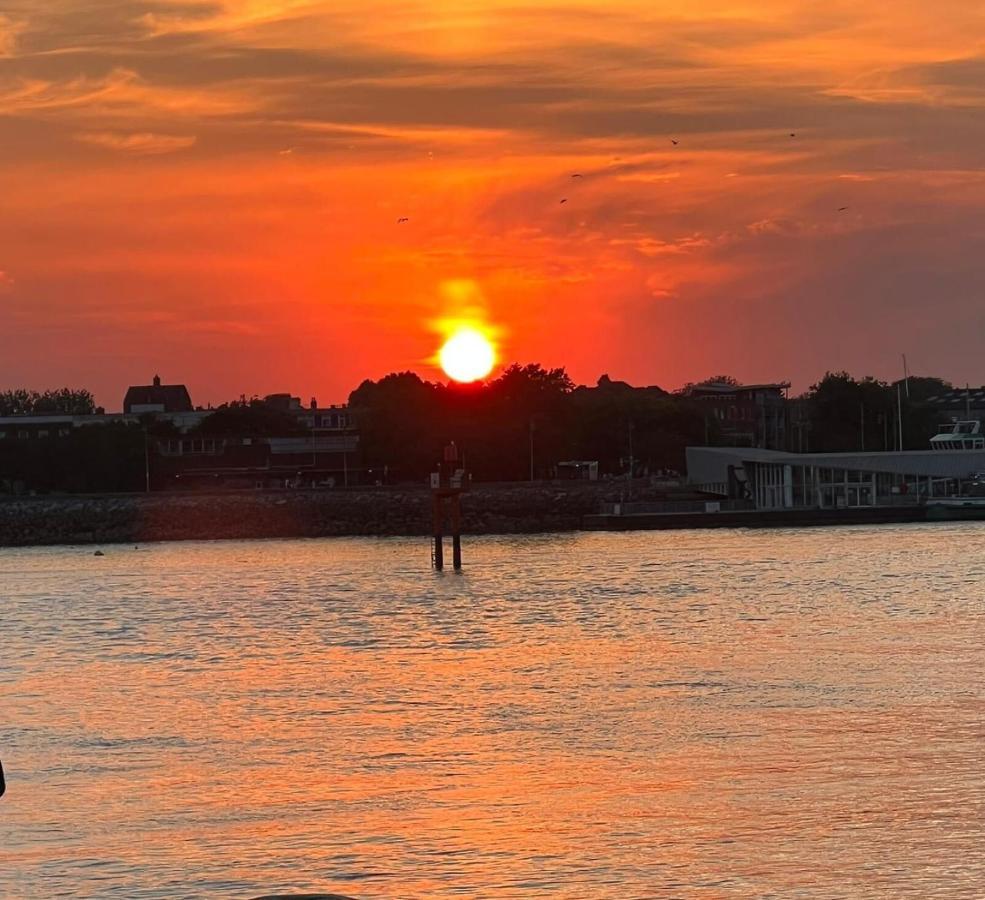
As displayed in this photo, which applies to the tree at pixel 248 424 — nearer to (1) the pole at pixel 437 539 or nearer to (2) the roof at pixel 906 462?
(2) the roof at pixel 906 462

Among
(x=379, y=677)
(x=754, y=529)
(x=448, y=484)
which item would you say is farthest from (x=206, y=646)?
(x=754, y=529)

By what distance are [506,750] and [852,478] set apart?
110930mm

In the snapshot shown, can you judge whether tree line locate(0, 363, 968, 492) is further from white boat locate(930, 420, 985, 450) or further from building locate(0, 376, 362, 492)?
white boat locate(930, 420, 985, 450)

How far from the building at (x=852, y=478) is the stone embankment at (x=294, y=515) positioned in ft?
43.3

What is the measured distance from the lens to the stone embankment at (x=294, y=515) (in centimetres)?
13725

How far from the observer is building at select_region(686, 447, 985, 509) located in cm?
12769

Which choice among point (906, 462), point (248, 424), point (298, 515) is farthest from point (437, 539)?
point (248, 424)

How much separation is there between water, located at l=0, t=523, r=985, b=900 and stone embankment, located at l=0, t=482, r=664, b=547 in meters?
83.5

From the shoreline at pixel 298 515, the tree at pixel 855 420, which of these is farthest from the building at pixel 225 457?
the tree at pixel 855 420

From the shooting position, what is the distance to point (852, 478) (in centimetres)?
13150

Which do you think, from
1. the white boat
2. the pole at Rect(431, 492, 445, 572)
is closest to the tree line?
the white boat

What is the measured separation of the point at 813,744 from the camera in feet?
75.9

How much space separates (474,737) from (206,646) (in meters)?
18.4

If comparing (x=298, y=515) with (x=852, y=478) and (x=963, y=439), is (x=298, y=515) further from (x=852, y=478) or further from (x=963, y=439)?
(x=963, y=439)
